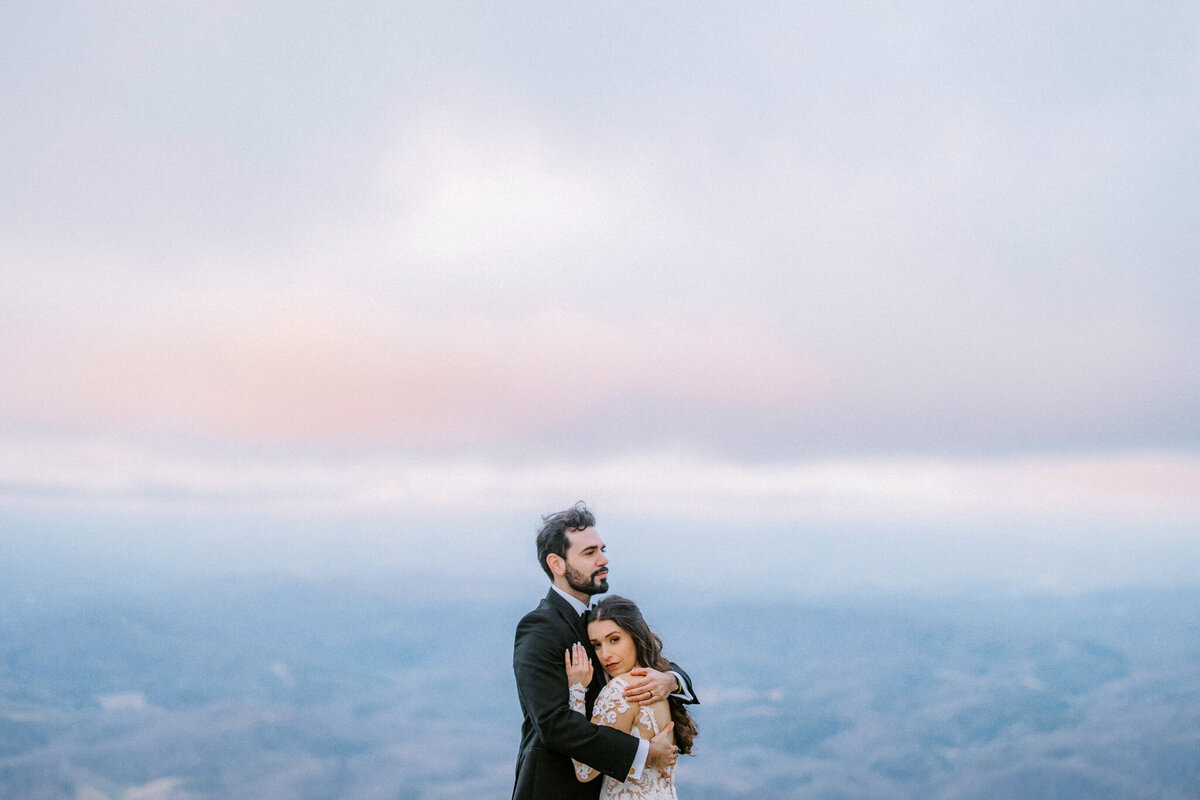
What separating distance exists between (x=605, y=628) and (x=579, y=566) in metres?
0.48

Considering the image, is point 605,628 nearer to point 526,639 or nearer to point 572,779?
point 526,639

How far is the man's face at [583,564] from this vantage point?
6.72 meters

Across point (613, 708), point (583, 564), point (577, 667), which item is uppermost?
point (583, 564)

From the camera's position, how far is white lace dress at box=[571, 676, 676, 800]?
6.47 metres

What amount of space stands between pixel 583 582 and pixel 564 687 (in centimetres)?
75

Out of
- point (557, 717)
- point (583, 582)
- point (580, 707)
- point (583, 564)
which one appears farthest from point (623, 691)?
point (583, 564)

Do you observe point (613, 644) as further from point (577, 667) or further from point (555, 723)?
point (555, 723)

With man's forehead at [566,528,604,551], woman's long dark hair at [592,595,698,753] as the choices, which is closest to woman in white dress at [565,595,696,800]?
woman's long dark hair at [592,595,698,753]

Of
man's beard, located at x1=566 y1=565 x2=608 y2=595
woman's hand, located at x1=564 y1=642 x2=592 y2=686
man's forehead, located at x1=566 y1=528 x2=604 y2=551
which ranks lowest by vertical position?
woman's hand, located at x1=564 y1=642 x2=592 y2=686

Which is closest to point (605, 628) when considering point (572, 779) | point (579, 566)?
point (579, 566)

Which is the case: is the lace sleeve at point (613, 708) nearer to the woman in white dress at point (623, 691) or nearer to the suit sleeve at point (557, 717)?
the woman in white dress at point (623, 691)

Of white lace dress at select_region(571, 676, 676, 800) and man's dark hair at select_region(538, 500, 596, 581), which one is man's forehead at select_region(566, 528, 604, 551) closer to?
man's dark hair at select_region(538, 500, 596, 581)

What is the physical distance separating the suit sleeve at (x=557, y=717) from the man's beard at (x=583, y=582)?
39 cm

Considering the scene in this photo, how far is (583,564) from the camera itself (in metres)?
6.72
